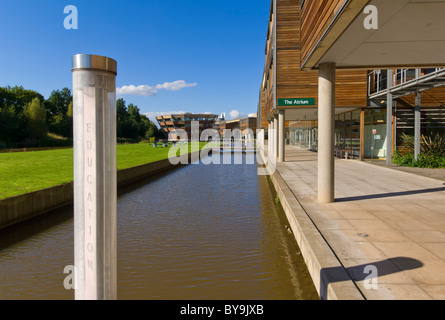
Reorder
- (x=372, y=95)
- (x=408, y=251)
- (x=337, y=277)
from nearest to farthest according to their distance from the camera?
(x=337, y=277)
(x=408, y=251)
(x=372, y=95)

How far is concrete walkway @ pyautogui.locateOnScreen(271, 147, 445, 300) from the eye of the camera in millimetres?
4066

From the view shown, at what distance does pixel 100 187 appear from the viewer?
8.41ft

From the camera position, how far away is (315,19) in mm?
7953

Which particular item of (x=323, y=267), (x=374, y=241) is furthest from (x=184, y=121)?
(x=323, y=267)

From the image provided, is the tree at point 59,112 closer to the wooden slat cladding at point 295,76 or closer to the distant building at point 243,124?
the distant building at point 243,124

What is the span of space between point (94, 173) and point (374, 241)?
15.5ft

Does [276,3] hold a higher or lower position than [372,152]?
higher

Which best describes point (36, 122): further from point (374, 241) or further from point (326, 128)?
point (374, 241)

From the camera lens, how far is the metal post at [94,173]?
98.0 inches

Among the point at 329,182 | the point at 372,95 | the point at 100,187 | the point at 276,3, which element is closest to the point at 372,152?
the point at 372,95

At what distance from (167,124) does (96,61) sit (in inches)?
6091
